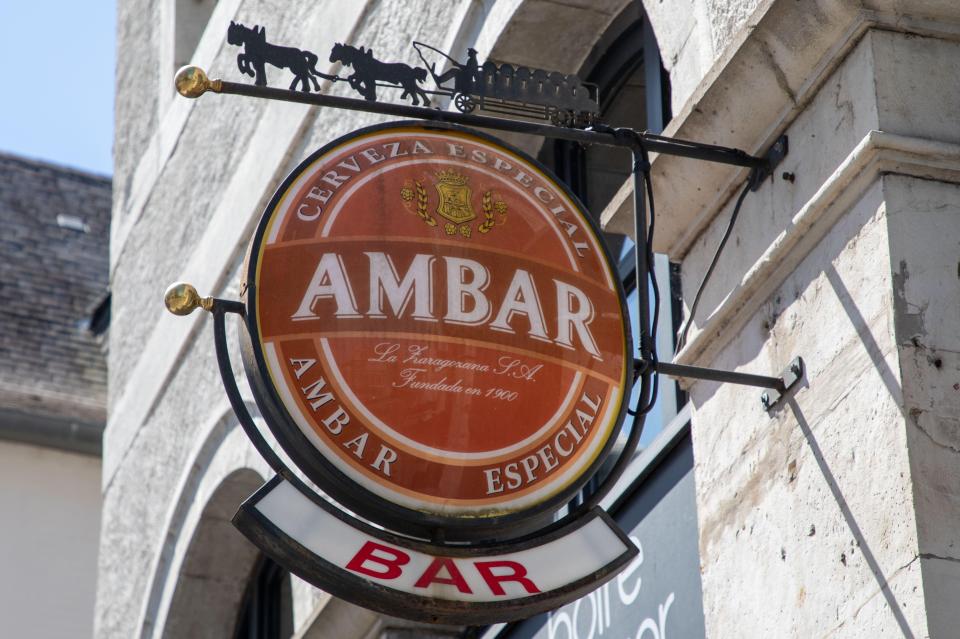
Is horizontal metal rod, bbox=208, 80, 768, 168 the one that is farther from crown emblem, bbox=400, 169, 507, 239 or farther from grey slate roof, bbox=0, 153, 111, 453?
grey slate roof, bbox=0, 153, 111, 453

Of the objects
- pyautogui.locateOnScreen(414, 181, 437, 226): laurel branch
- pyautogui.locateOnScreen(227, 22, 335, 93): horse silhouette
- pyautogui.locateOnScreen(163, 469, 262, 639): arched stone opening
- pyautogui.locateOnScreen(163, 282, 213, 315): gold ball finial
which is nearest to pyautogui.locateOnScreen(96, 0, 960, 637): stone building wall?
pyautogui.locateOnScreen(414, 181, 437, 226): laurel branch

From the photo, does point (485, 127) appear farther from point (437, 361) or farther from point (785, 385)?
point (785, 385)

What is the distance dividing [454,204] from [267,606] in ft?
18.6

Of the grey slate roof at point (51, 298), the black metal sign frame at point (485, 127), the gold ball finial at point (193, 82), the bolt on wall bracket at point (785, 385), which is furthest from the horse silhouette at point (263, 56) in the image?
the grey slate roof at point (51, 298)

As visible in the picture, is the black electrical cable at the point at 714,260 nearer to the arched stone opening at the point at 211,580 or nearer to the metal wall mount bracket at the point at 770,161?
the metal wall mount bracket at the point at 770,161

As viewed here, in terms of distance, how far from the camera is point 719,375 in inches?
167

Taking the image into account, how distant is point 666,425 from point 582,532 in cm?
191

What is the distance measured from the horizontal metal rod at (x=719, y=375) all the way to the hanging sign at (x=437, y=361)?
150mm

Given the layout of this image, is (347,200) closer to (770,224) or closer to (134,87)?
(770,224)

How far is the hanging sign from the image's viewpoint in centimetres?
381

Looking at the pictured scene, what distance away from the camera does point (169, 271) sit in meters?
10.5

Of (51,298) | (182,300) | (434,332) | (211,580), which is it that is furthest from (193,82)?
(51,298)

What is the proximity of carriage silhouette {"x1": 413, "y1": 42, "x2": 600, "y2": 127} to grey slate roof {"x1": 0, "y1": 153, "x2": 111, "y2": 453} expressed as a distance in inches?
439

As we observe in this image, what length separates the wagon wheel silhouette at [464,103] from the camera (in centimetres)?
448
